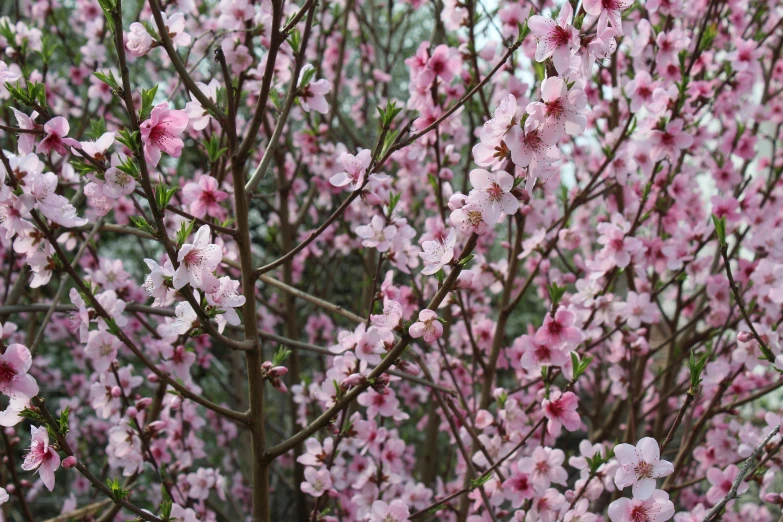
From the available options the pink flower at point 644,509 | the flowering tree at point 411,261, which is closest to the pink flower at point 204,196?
the flowering tree at point 411,261

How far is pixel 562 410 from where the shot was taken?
210 cm

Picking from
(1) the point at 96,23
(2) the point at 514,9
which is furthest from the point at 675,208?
(1) the point at 96,23

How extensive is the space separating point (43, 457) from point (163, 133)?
948mm

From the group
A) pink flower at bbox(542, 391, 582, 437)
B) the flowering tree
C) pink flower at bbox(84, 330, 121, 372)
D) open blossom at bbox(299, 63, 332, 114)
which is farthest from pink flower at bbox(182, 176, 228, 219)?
pink flower at bbox(542, 391, 582, 437)

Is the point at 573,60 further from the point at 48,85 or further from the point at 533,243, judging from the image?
the point at 48,85

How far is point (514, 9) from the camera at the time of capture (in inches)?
127

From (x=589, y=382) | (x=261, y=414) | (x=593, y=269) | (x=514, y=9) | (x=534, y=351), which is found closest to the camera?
(x=261, y=414)

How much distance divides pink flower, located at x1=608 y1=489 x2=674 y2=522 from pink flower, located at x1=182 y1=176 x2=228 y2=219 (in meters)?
1.54

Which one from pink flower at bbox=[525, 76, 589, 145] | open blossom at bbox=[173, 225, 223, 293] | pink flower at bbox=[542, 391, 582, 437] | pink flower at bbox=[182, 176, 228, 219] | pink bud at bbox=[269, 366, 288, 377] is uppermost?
pink flower at bbox=[182, 176, 228, 219]

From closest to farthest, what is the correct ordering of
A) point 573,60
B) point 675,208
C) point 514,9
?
point 573,60
point 514,9
point 675,208

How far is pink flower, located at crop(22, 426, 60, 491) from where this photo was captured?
180cm

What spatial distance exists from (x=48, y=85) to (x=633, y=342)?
145 inches

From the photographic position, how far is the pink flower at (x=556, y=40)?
1.59 metres

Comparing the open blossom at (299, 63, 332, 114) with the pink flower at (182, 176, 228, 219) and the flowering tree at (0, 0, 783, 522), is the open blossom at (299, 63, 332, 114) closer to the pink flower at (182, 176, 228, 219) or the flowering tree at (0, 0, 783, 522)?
the flowering tree at (0, 0, 783, 522)
